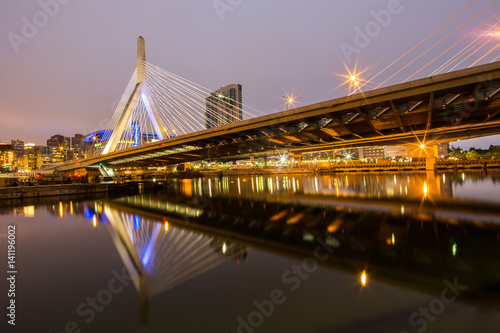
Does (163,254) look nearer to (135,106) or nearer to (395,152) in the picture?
(135,106)

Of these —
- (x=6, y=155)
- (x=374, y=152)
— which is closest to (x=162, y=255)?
(x=6, y=155)

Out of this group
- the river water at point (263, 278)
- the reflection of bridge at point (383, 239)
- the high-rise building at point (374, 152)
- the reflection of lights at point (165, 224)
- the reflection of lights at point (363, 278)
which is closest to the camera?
the river water at point (263, 278)

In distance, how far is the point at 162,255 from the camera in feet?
24.4

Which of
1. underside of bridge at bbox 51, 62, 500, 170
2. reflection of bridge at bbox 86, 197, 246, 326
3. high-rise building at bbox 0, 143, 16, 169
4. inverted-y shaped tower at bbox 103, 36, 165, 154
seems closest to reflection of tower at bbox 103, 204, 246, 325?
reflection of bridge at bbox 86, 197, 246, 326

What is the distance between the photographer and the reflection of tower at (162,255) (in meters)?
5.64

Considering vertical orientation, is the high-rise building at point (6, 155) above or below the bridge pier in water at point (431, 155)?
above

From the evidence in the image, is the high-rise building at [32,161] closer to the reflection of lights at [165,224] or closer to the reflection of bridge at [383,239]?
the reflection of lights at [165,224]

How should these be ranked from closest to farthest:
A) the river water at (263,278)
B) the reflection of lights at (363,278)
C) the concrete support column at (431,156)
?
the river water at (263,278) < the reflection of lights at (363,278) < the concrete support column at (431,156)

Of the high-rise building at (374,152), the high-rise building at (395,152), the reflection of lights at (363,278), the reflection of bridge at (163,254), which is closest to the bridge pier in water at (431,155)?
the reflection of lights at (363,278)

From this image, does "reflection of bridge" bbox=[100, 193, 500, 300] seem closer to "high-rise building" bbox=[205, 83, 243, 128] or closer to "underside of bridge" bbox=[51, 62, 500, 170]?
"underside of bridge" bbox=[51, 62, 500, 170]

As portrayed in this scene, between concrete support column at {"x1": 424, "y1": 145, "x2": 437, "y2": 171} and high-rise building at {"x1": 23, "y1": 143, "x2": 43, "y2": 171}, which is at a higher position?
high-rise building at {"x1": 23, "y1": 143, "x2": 43, "y2": 171}

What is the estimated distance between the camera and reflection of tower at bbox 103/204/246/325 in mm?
5637

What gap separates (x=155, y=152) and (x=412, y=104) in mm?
34036

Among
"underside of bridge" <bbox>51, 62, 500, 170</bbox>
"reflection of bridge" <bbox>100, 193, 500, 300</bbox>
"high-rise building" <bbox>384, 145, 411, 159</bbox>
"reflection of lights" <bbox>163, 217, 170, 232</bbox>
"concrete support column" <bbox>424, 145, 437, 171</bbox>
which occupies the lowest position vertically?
"reflection of bridge" <bbox>100, 193, 500, 300</bbox>
